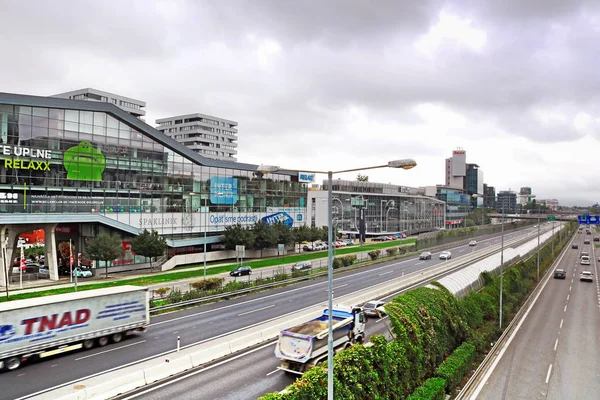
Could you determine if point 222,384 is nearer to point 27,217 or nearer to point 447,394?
point 447,394

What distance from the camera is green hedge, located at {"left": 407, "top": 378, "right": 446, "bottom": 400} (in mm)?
19295

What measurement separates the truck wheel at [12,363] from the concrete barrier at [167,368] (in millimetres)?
7877

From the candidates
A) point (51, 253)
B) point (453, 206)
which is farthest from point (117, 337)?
point (453, 206)

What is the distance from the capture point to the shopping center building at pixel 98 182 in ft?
167

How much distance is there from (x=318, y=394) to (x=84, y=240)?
53042mm

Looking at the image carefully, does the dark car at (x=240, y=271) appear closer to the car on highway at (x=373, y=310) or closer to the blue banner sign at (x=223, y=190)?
the blue banner sign at (x=223, y=190)

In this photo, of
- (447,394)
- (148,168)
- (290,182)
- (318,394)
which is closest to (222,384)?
(318,394)

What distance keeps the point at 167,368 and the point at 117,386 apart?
9.00 feet

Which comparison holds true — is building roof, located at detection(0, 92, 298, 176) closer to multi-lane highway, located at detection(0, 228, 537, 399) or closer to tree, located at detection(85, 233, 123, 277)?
tree, located at detection(85, 233, 123, 277)

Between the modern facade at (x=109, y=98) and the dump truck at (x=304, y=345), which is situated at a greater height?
the modern facade at (x=109, y=98)

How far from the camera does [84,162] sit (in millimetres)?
56812

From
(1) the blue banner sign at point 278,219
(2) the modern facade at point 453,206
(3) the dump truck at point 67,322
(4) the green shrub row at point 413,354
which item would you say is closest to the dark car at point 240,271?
(1) the blue banner sign at point 278,219

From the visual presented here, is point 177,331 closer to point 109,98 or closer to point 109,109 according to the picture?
point 109,109

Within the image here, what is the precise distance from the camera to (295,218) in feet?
301
